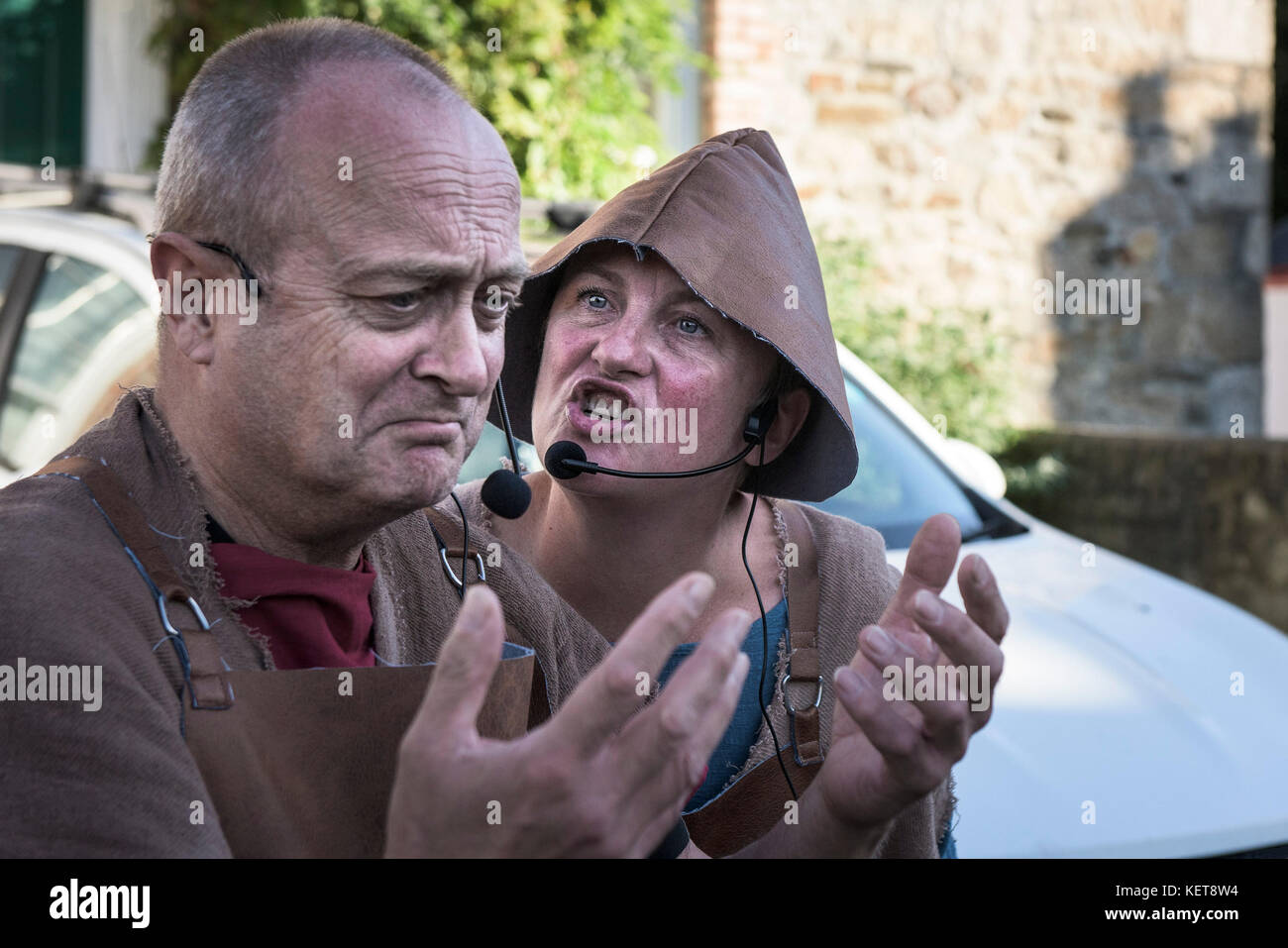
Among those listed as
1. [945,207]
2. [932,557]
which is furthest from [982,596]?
[945,207]

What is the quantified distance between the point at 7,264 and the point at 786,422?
101 inches

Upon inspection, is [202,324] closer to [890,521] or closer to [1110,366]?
[890,521]

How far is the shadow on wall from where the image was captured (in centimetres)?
870

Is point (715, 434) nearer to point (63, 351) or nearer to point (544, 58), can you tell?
point (63, 351)

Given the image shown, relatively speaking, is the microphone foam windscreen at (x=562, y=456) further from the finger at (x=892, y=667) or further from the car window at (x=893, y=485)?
the car window at (x=893, y=485)

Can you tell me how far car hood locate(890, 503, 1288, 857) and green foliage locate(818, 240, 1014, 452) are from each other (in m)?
3.79

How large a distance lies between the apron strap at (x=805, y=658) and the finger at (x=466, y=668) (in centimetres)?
116

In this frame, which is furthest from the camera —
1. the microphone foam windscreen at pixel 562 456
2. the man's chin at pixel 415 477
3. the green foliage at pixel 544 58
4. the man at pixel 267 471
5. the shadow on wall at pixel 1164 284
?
the shadow on wall at pixel 1164 284

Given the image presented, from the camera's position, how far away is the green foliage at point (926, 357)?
7383 millimetres

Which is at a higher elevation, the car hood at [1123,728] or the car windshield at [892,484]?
the car windshield at [892,484]

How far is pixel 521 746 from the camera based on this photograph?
4.07ft

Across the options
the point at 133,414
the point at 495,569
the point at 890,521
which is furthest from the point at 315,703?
the point at 890,521

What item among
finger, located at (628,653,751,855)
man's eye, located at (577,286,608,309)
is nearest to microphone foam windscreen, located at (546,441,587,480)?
man's eye, located at (577,286,608,309)

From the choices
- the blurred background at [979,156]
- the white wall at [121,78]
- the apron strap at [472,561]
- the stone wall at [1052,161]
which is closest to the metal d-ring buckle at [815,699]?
the apron strap at [472,561]
